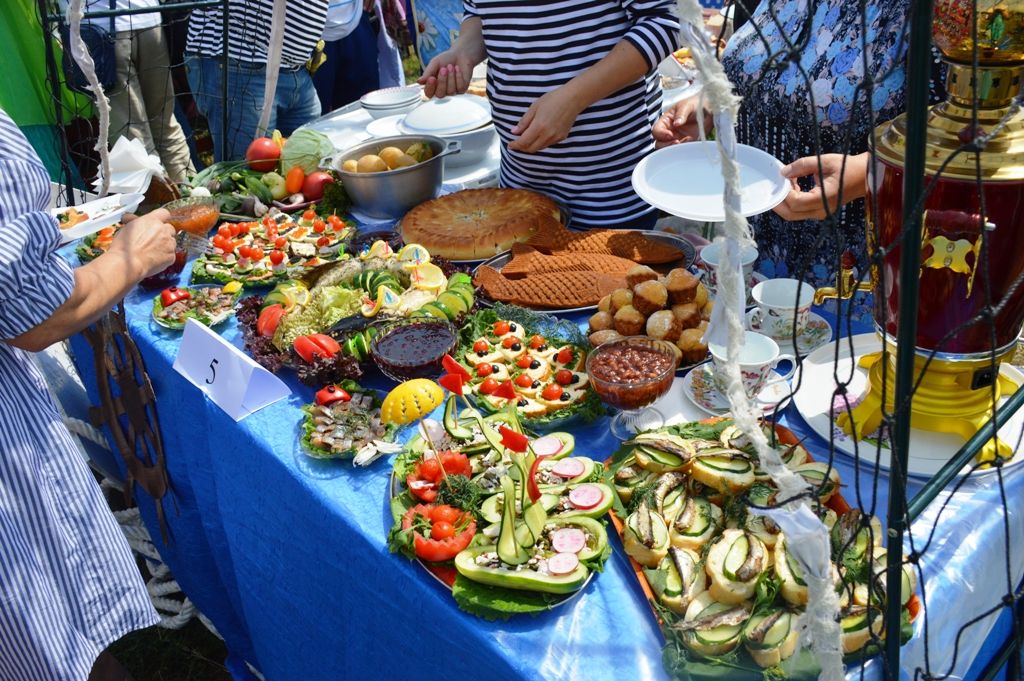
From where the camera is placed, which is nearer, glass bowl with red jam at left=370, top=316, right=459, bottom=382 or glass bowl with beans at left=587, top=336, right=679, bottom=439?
glass bowl with beans at left=587, top=336, right=679, bottom=439

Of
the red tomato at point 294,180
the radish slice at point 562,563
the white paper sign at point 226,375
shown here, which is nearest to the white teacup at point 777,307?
the radish slice at point 562,563

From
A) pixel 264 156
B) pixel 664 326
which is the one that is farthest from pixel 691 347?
pixel 264 156

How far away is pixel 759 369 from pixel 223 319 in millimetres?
1258

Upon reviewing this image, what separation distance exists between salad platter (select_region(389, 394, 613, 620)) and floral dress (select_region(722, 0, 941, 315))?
63cm

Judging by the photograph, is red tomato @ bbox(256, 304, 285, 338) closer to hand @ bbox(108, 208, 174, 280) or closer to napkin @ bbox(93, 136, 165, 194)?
hand @ bbox(108, 208, 174, 280)

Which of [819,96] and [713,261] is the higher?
[819,96]

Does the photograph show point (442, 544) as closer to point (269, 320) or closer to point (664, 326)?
point (664, 326)

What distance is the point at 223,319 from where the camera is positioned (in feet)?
6.44

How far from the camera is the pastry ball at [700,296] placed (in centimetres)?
166

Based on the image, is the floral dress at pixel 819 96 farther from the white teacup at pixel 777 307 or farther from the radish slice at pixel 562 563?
the radish slice at pixel 562 563

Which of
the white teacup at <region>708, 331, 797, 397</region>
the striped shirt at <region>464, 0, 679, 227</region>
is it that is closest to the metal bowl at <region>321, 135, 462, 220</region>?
the striped shirt at <region>464, 0, 679, 227</region>

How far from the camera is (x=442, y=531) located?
1.25 m

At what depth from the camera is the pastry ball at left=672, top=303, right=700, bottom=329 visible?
1.63 m

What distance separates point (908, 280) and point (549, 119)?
129cm
